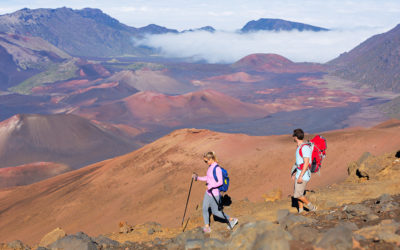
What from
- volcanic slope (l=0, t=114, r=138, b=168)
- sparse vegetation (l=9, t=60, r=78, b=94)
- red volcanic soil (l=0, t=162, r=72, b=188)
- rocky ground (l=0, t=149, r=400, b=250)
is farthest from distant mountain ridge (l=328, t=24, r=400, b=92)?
rocky ground (l=0, t=149, r=400, b=250)

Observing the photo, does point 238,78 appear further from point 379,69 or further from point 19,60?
point 19,60

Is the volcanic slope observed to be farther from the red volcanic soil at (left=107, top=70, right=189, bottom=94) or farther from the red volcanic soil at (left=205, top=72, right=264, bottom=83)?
the red volcanic soil at (left=205, top=72, right=264, bottom=83)

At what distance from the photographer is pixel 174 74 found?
158 m

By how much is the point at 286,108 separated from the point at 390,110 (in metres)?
25.9

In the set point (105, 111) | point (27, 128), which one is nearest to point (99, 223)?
point (27, 128)

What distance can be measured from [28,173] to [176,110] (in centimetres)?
5344

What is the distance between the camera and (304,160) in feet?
22.9

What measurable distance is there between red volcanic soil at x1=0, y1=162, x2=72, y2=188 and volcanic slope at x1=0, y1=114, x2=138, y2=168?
7.52 metres

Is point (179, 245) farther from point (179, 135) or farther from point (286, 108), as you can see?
point (286, 108)

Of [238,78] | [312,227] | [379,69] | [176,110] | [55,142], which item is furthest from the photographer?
[238,78]

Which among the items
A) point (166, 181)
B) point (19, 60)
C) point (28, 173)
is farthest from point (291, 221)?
point (19, 60)

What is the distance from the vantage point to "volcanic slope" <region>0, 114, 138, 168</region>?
56.7 meters

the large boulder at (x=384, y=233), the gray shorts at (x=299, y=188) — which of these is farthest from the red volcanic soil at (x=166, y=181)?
→ the large boulder at (x=384, y=233)

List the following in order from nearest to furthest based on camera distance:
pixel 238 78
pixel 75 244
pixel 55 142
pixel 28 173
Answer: pixel 75 244, pixel 28 173, pixel 55 142, pixel 238 78
